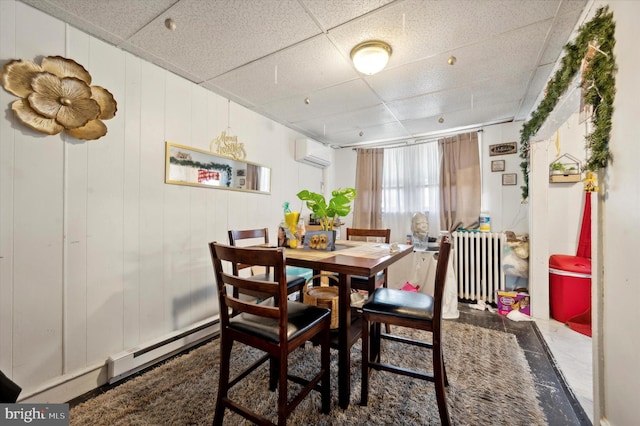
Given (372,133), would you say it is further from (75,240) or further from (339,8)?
(75,240)

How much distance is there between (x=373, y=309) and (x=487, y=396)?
0.92 m

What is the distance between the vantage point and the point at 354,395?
156 cm

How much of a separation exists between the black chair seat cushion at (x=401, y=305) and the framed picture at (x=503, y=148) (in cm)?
284

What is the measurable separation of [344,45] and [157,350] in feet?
8.91

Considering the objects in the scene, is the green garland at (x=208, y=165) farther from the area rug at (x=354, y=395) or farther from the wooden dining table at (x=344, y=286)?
the area rug at (x=354, y=395)

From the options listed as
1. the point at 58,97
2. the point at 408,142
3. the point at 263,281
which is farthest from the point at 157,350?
the point at 408,142

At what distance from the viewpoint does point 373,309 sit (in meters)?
1.47

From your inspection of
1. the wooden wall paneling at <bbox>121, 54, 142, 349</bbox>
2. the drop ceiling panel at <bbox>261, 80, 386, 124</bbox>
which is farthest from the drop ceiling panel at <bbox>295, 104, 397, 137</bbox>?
the wooden wall paneling at <bbox>121, 54, 142, 349</bbox>

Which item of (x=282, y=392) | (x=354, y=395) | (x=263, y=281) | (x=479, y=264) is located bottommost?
(x=354, y=395)

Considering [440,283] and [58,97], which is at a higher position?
[58,97]

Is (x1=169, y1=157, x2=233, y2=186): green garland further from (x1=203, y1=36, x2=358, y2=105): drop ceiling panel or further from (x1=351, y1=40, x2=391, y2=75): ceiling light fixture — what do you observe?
(x1=351, y1=40, x2=391, y2=75): ceiling light fixture

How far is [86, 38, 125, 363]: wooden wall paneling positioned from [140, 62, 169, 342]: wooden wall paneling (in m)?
0.15

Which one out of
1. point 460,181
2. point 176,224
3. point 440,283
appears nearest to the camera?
point 440,283

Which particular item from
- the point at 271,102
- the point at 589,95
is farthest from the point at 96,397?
the point at 589,95
